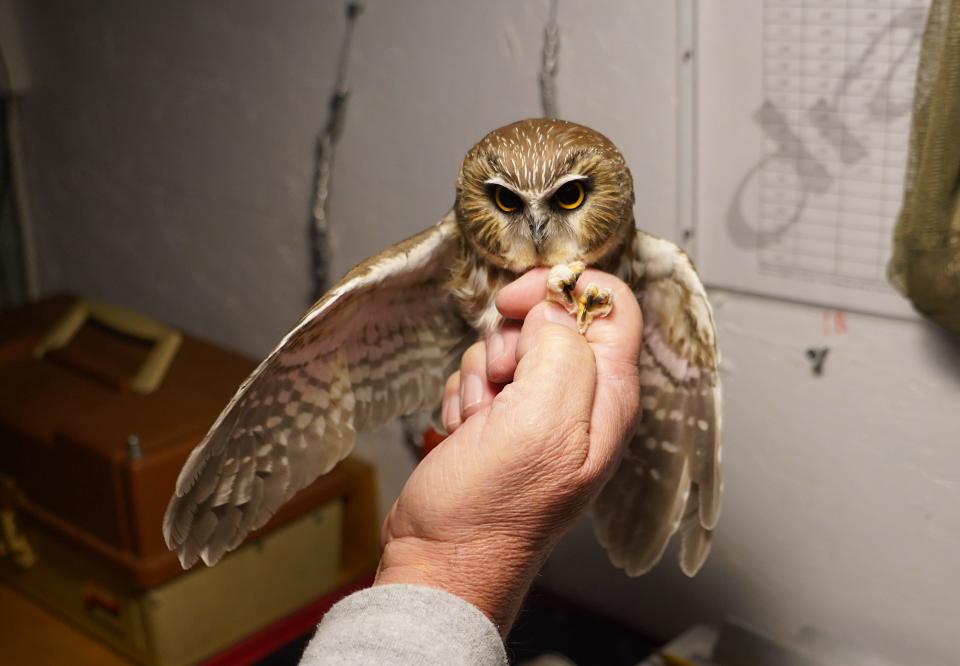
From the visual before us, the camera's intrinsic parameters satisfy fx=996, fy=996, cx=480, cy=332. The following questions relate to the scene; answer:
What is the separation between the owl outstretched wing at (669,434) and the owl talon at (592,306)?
0.18 metres

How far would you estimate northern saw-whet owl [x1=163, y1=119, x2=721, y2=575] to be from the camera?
123cm

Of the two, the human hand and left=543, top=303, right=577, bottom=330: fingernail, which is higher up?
left=543, top=303, right=577, bottom=330: fingernail

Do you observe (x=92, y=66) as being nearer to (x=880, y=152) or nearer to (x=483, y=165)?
(x=483, y=165)

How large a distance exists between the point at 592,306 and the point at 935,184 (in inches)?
18.5

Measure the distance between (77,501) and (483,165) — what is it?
4.45ft

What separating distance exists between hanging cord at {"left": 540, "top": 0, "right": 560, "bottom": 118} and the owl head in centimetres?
51

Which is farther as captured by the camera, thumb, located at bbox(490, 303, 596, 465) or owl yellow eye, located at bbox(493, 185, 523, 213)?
owl yellow eye, located at bbox(493, 185, 523, 213)

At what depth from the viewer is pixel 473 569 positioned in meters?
1.03

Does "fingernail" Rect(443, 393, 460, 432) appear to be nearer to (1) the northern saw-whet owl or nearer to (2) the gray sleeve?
(1) the northern saw-whet owl

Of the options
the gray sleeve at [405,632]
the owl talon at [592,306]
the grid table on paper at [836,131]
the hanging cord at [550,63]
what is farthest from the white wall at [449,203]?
the gray sleeve at [405,632]

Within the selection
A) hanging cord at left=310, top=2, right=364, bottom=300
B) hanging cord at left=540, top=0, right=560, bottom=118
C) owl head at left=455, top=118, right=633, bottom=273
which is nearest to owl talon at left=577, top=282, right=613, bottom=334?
owl head at left=455, top=118, right=633, bottom=273

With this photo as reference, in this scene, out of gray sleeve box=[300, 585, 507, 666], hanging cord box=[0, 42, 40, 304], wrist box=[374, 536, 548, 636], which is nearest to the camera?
gray sleeve box=[300, 585, 507, 666]

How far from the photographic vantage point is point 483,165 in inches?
49.4

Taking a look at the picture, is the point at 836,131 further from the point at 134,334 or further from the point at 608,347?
the point at 134,334
